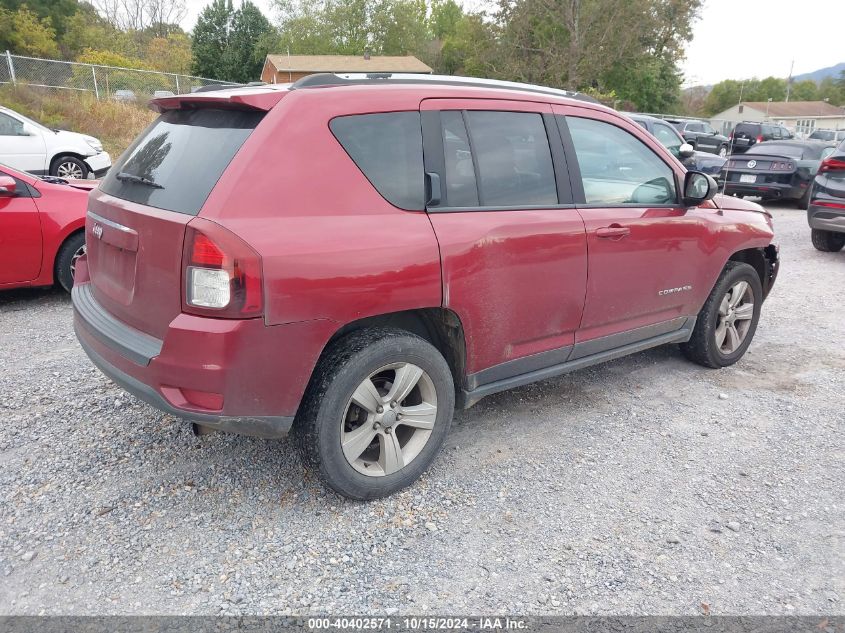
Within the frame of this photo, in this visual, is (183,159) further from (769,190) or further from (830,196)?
(769,190)

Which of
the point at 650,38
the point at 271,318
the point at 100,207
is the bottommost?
the point at 271,318

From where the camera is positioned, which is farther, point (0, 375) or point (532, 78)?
point (532, 78)

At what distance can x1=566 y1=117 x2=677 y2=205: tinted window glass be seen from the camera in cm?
369

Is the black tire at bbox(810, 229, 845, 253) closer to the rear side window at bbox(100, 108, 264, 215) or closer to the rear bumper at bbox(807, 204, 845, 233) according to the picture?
the rear bumper at bbox(807, 204, 845, 233)

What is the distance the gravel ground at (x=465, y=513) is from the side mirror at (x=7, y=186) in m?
1.86

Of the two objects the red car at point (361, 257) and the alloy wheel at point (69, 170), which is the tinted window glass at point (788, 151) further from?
the alloy wheel at point (69, 170)

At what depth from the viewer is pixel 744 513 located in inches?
122

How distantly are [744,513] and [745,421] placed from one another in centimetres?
111

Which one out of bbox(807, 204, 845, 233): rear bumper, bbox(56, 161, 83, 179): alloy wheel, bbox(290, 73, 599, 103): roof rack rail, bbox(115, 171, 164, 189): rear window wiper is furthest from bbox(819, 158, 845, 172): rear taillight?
bbox(56, 161, 83, 179): alloy wheel

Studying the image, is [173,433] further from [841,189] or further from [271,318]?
[841,189]

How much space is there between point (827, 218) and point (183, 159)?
857cm

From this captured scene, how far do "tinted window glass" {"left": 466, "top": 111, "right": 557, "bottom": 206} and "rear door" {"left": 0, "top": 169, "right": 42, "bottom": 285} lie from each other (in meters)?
4.33

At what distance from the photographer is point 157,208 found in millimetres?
2744

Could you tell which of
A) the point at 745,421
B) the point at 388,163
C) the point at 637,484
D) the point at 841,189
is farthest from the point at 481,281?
the point at 841,189
